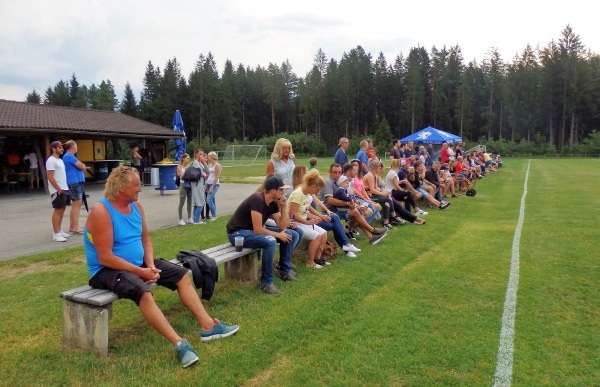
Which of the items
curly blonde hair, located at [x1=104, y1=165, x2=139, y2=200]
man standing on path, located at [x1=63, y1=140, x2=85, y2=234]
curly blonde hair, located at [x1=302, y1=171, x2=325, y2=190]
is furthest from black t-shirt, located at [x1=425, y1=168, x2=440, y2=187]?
curly blonde hair, located at [x1=104, y1=165, x2=139, y2=200]

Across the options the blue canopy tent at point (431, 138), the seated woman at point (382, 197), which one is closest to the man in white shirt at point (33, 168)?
the seated woman at point (382, 197)

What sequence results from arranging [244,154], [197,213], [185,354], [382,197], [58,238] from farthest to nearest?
[244,154]
[197,213]
[382,197]
[58,238]
[185,354]

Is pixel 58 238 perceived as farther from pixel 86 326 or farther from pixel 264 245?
pixel 86 326

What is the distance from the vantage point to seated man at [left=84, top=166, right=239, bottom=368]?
364 centimetres

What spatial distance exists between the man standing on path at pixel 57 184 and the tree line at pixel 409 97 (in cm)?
5458

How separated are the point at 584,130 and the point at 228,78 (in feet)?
179

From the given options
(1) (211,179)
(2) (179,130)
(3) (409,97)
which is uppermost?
(3) (409,97)

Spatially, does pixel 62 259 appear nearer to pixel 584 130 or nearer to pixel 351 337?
pixel 351 337

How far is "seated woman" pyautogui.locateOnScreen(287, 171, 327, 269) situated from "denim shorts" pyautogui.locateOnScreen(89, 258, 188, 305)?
2.43 meters

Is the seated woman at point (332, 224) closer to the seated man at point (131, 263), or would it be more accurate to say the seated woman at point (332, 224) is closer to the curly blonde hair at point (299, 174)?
the curly blonde hair at point (299, 174)

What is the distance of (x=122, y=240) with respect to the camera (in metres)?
3.84

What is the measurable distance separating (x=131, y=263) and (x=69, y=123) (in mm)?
17890

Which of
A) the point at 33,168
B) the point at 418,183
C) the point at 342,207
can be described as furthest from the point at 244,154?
the point at 342,207

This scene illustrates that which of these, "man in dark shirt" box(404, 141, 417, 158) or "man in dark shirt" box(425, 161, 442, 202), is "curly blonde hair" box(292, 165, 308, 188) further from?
"man in dark shirt" box(404, 141, 417, 158)
